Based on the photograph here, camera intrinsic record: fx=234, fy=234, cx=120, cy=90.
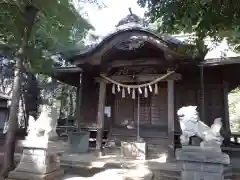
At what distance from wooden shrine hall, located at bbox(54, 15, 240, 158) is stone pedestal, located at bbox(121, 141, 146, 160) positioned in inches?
A: 18.0

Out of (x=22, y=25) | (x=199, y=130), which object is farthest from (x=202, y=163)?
(x=22, y=25)

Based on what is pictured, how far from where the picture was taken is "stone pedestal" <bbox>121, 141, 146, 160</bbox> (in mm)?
8548

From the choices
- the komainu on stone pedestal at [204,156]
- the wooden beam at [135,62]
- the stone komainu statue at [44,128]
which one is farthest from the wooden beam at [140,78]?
the stone komainu statue at [44,128]

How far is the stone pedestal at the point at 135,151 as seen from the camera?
28.0 feet

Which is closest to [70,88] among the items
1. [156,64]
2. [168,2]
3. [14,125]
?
[156,64]

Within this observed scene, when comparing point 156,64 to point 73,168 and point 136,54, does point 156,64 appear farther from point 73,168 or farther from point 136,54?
point 73,168

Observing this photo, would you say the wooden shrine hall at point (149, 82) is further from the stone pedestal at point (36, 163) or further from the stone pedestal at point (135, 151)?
the stone pedestal at point (36, 163)

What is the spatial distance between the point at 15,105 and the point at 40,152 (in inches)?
64.2

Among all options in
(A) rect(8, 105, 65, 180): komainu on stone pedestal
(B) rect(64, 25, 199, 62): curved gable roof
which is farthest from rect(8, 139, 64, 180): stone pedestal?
(B) rect(64, 25, 199, 62): curved gable roof

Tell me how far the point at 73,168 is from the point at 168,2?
5.67m

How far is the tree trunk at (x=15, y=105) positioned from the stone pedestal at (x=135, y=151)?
3935mm

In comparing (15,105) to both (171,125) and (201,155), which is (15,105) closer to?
(201,155)

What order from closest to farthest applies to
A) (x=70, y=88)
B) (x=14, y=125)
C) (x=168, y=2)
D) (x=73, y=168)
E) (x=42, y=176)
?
(x=168, y=2)
(x=42, y=176)
(x=14, y=125)
(x=73, y=168)
(x=70, y=88)

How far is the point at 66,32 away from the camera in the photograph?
7.64m
